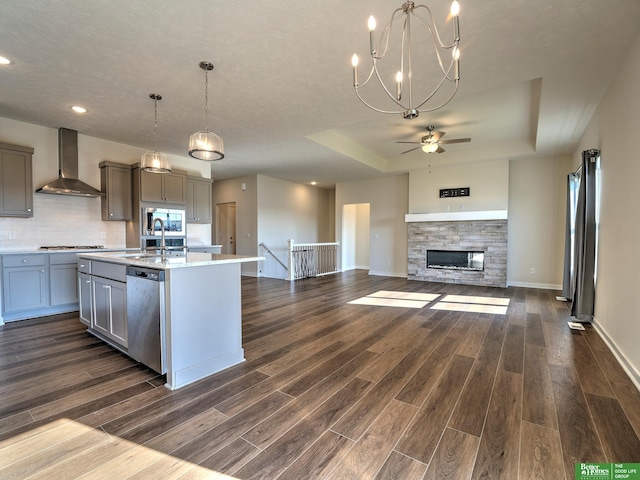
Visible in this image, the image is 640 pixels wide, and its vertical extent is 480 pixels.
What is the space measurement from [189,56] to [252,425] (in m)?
3.20

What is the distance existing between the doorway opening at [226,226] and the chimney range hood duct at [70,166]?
452 centimetres

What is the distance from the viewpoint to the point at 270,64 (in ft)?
9.90

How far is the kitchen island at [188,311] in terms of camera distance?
7.64ft

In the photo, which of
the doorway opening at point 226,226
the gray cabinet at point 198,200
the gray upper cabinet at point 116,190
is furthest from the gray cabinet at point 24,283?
the doorway opening at point 226,226

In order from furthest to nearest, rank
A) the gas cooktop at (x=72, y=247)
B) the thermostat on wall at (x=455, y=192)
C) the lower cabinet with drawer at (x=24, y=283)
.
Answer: the thermostat on wall at (x=455, y=192)
the gas cooktop at (x=72, y=247)
the lower cabinet with drawer at (x=24, y=283)

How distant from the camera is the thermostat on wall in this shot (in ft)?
23.2

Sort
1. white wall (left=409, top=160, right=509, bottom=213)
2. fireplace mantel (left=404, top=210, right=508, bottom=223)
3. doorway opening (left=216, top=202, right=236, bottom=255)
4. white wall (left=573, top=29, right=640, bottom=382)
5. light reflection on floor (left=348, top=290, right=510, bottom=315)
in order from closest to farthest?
white wall (left=573, top=29, right=640, bottom=382) → light reflection on floor (left=348, top=290, right=510, bottom=315) → fireplace mantel (left=404, top=210, right=508, bottom=223) → white wall (left=409, top=160, right=509, bottom=213) → doorway opening (left=216, top=202, right=236, bottom=255)

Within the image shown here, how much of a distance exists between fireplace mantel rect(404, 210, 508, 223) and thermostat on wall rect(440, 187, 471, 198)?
44 cm

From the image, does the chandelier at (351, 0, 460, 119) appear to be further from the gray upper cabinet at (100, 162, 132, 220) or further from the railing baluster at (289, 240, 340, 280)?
the railing baluster at (289, 240, 340, 280)

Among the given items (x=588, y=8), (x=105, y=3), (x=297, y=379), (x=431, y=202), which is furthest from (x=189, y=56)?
(x=431, y=202)

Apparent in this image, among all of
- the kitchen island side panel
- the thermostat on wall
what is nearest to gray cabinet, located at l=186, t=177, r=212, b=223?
the kitchen island side panel

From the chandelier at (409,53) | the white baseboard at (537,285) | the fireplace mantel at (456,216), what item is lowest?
the white baseboard at (537,285)

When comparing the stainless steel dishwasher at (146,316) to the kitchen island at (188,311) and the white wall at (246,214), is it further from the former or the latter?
the white wall at (246,214)

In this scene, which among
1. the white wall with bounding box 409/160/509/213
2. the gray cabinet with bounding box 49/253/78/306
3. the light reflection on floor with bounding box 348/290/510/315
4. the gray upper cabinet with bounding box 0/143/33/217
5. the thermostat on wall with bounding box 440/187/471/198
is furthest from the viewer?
the thermostat on wall with bounding box 440/187/471/198
